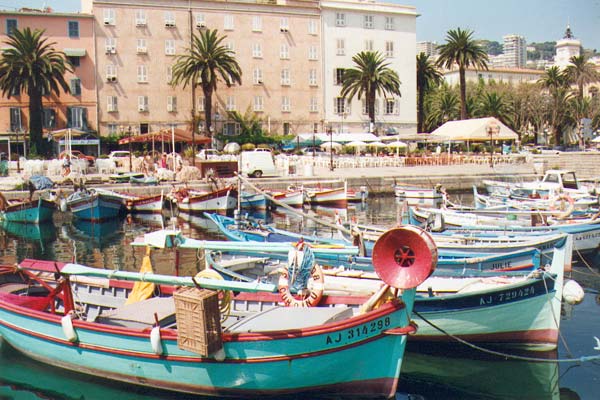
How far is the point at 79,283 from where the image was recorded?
14.8m

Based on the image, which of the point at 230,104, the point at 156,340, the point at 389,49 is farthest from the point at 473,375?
the point at 389,49

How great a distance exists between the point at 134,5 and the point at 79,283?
50118 mm

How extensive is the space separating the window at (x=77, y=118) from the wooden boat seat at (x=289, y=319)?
51273 mm

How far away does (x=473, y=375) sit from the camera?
13.0 metres

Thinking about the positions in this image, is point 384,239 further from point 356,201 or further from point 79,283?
point 356,201

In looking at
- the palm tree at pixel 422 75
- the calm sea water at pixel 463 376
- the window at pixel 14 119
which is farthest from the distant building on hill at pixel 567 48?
the calm sea water at pixel 463 376

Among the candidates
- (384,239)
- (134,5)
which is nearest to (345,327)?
(384,239)

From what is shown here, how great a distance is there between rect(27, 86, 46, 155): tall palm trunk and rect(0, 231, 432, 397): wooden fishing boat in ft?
146

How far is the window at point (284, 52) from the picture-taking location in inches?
2581

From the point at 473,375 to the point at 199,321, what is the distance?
5.76 m

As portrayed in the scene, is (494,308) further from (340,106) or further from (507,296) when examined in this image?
(340,106)

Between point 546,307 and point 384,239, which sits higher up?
point 384,239

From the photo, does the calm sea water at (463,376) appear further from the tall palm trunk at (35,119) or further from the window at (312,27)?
the window at (312,27)

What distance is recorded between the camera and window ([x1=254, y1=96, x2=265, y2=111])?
6475 centimetres
